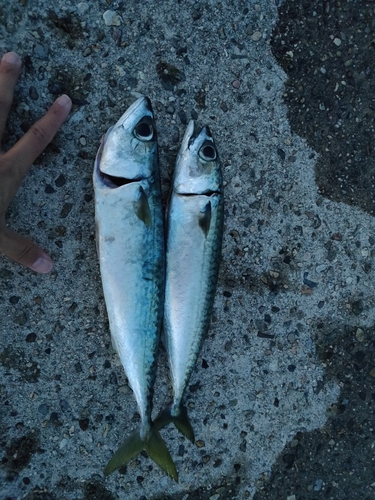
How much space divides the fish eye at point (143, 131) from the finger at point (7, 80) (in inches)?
28.1

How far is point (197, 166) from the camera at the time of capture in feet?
8.16

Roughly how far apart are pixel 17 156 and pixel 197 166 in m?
1.00

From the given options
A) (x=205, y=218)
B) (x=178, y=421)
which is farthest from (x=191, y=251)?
(x=178, y=421)

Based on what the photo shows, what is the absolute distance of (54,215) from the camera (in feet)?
8.43

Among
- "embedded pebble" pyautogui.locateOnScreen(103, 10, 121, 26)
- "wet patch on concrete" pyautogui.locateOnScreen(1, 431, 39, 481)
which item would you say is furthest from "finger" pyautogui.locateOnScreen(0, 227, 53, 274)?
"embedded pebble" pyautogui.locateOnScreen(103, 10, 121, 26)

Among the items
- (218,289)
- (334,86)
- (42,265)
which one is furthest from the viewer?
(334,86)

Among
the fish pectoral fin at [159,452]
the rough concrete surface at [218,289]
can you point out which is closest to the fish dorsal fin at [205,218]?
the rough concrete surface at [218,289]

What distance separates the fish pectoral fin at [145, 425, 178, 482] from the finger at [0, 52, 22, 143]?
6.29ft

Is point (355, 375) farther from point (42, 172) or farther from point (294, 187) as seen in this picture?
point (42, 172)

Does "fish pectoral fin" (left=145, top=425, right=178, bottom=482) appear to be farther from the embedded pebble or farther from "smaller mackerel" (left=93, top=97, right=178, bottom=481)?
the embedded pebble

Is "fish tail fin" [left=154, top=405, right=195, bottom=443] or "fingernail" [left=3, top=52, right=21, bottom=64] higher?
"fingernail" [left=3, top=52, right=21, bottom=64]

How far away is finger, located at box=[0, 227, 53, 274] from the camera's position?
2.27 metres

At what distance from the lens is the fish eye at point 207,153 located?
98.0 inches

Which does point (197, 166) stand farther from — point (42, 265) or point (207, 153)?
point (42, 265)
